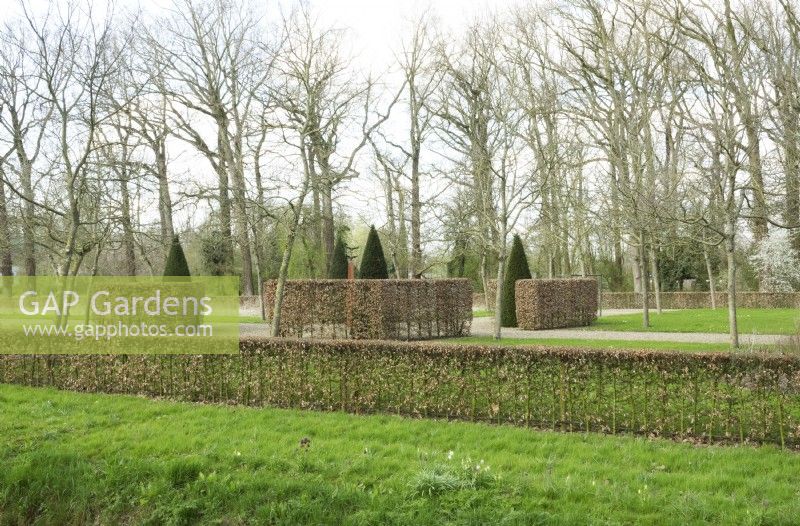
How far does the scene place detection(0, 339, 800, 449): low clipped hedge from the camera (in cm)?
616

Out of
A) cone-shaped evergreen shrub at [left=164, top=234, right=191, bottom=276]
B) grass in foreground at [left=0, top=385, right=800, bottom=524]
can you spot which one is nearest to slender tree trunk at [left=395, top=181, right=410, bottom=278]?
cone-shaped evergreen shrub at [left=164, top=234, right=191, bottom=276]

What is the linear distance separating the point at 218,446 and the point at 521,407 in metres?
3.04

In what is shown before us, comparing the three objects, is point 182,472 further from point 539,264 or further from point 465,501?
point 539,264

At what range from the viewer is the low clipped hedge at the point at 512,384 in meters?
6.16

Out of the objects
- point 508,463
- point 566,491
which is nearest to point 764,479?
point 566,491

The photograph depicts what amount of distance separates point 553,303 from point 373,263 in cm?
555

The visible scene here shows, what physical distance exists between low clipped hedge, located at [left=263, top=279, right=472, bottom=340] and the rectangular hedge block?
103 inches

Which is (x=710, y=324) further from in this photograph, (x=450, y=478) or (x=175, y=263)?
(x=175, y=263)

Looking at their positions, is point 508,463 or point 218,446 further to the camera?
point 218,446

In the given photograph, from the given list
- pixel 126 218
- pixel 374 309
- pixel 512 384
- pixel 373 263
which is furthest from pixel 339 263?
pixel 512 384

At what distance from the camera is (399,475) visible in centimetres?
502

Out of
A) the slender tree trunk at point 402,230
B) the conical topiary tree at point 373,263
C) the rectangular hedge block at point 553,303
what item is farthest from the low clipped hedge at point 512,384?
the slender tree trunk at point 402,230

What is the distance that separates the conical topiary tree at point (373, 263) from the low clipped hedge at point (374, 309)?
3997mm

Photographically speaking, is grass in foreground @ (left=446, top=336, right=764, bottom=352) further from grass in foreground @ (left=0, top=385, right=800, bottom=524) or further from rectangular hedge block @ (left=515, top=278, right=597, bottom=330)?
grass in foreground @ (left=0, top=385, right=800, bottom=524)
